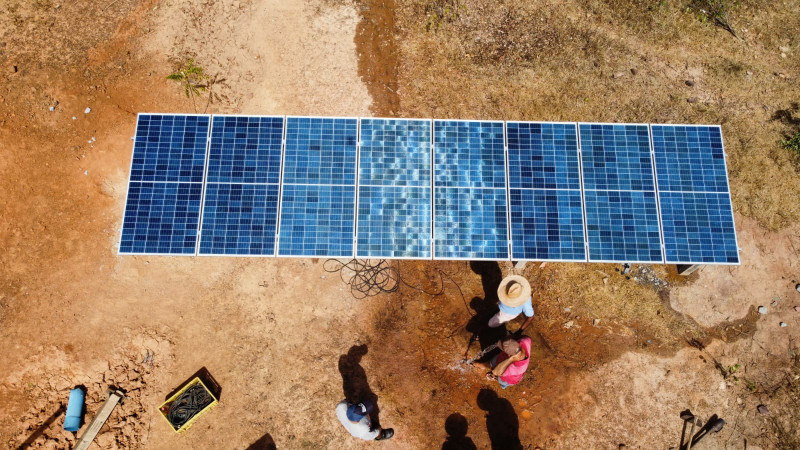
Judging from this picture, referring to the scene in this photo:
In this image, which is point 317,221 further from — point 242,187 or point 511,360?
point 511,360

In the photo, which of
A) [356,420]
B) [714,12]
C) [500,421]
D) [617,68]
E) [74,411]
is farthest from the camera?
[714,12]

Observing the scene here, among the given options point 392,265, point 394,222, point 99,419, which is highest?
point 394,222

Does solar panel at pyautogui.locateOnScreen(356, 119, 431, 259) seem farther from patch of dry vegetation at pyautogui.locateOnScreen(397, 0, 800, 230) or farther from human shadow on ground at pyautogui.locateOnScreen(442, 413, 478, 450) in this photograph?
human shadow on ground at pyautogui.locateOnScreen(442, 413, 478, 450)

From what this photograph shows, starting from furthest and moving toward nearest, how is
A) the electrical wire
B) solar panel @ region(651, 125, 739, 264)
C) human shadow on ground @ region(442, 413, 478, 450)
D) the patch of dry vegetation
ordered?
the patch of dry vegetation
the electrical wire
human shadow on ground @ region(442, 413, 478, 450)
solar panel @ region(651, 125, 739, 264)

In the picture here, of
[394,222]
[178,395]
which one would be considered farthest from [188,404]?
[394,222]

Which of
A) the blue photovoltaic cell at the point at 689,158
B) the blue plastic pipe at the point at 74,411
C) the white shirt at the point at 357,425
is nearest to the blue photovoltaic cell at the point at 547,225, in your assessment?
the blue photovoltaic cell at the point at 689,158

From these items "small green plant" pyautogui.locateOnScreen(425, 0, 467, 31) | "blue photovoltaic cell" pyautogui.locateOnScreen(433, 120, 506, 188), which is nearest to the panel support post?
"blue photovoltaic cell" pyautogui.locateOnScreen(433, 120, 506, 188)

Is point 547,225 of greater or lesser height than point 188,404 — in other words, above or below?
above

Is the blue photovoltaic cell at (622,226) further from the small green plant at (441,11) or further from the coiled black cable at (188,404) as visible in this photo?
the coiled black cable at (188,404)

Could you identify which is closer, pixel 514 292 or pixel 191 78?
pixel 514 292
